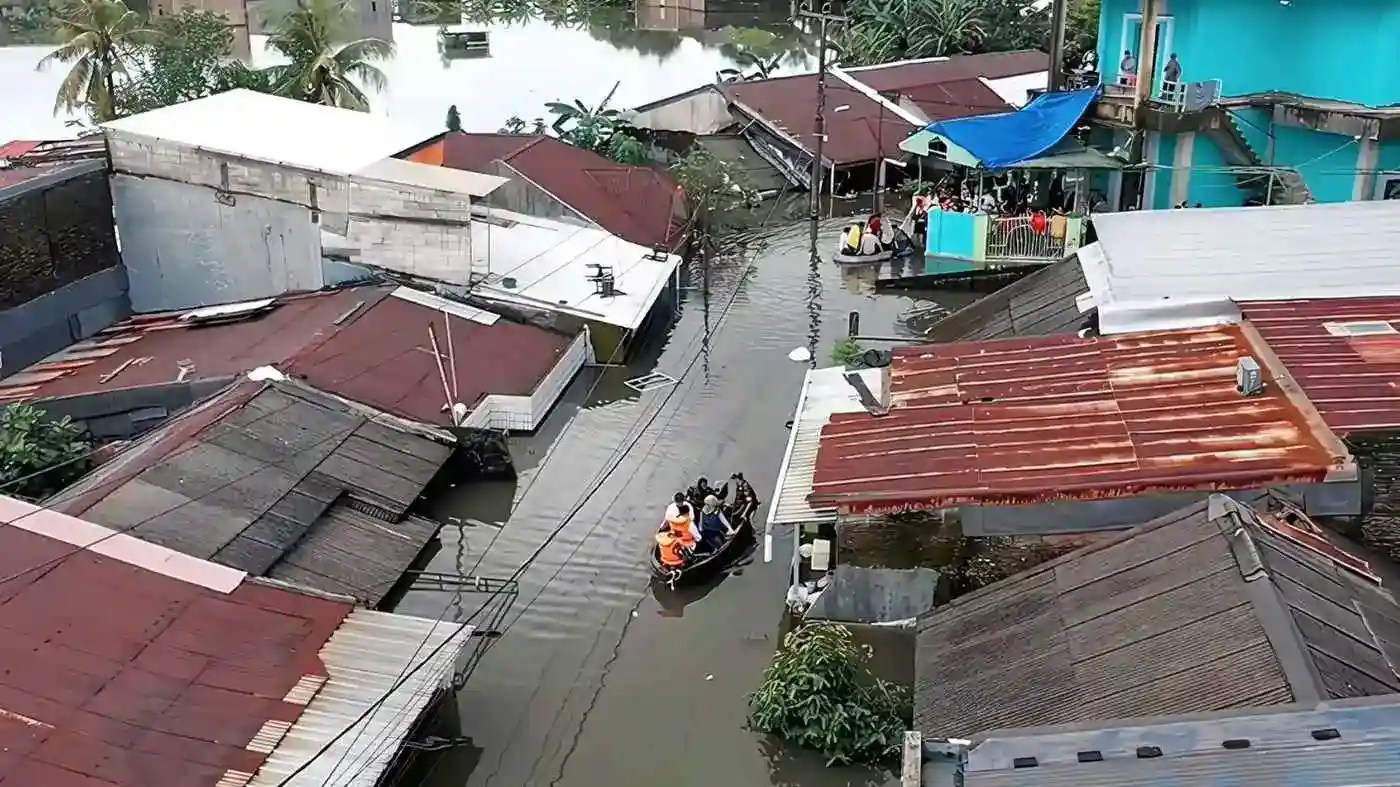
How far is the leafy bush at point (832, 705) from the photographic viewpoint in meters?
11.6

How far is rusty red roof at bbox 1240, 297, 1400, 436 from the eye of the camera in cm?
1180

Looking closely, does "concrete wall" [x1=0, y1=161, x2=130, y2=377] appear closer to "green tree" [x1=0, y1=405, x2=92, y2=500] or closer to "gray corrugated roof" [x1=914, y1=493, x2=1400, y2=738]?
"green tree" [x1=0, y1=405, x2=92, y2=500]

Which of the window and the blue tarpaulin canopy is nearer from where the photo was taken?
the window

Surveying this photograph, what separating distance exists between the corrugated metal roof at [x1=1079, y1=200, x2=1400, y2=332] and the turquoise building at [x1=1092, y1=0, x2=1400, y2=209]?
6062mm

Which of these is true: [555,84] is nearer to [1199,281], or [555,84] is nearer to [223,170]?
[223,170]

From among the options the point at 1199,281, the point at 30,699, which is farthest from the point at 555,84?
the point at 30,699

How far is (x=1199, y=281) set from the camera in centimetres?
1549

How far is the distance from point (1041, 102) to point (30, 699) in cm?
2303

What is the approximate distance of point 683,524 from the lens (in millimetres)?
14719

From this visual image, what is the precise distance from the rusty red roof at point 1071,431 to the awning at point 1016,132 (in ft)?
38.7

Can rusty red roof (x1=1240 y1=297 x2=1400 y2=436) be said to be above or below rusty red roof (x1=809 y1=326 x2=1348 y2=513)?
above

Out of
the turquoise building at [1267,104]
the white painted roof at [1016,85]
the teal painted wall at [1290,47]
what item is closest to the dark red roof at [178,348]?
the turquoise building at [1267,104]

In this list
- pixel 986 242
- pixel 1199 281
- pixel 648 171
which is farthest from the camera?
pixel 648 171

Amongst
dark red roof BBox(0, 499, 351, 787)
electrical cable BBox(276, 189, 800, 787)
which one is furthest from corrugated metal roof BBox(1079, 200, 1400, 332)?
dark red roof BBox(0, 499, 351, 787)
